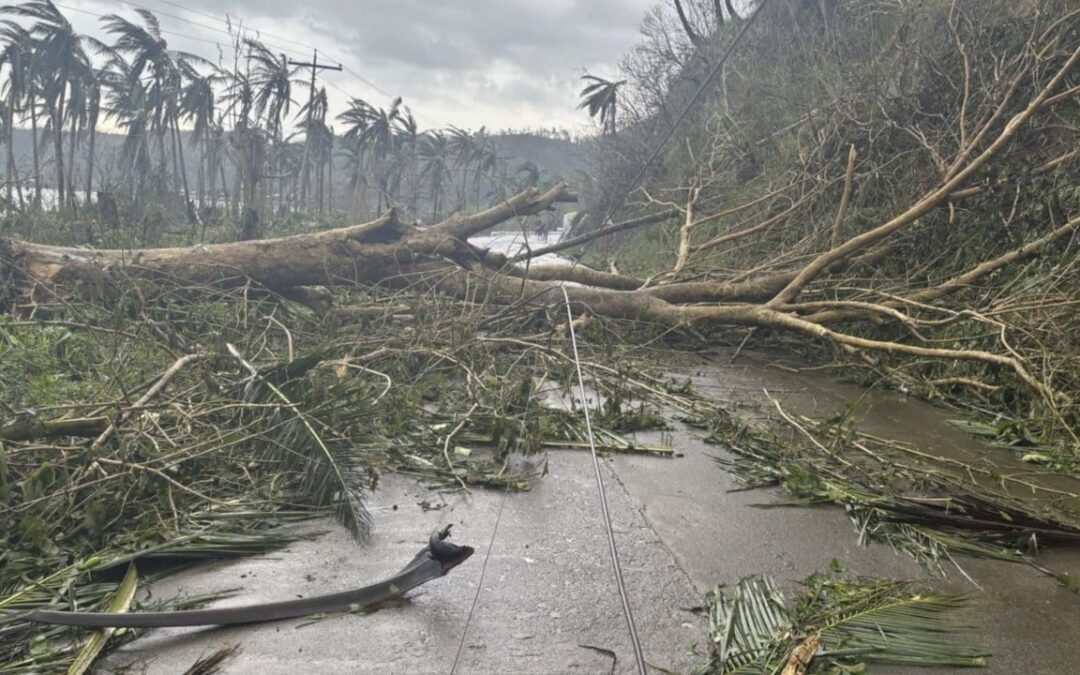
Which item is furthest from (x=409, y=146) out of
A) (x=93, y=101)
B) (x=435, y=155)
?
(x=93, y=101)

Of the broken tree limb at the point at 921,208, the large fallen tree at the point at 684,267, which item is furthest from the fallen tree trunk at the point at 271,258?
the broken tree limb at the point at 921,208

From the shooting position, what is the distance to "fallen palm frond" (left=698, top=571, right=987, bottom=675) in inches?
80.6

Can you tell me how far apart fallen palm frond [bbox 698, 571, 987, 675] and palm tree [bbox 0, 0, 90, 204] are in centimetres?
1782

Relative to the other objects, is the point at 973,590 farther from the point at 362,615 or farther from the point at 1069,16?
the point at 1069,16

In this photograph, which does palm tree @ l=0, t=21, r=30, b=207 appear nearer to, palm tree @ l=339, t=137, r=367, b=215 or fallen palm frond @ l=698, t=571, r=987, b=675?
palm tree @ l=339, t=137, r=367, b=215

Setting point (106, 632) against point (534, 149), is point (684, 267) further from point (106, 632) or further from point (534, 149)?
point (534, 149)

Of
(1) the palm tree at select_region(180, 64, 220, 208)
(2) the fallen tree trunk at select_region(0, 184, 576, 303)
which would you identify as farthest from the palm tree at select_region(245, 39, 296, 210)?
(2) the fallen tree trunk at select_region(0, 184, 576, 303)

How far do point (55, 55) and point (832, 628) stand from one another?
21.6 metres

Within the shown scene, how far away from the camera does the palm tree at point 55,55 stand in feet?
54.4

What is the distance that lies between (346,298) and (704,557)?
17.4 ft

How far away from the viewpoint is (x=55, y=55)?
17703 mm

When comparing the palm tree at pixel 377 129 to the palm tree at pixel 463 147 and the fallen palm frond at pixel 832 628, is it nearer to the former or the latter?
the palm tree at pixel 463 147

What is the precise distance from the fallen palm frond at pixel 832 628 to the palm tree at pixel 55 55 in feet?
58.5

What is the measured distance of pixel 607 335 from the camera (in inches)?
280
